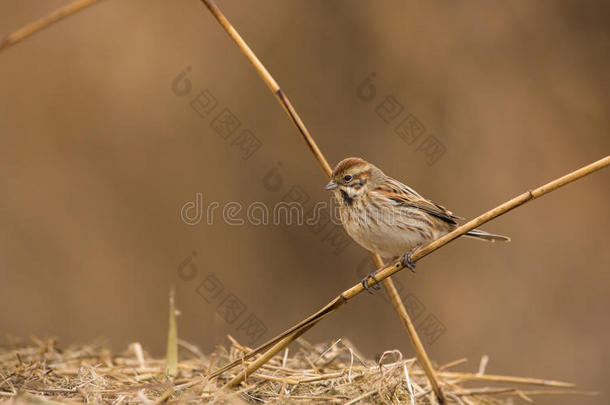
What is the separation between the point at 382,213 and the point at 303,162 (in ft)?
8.02

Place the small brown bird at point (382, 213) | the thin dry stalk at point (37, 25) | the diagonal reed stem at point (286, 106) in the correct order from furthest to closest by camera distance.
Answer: the small brown bird at point (382, 213)
the diagonal reed stem at point (286, 106)
the thin dry stalk at point (37, 25)

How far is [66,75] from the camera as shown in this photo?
5996 mm

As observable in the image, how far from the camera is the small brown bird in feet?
11.6

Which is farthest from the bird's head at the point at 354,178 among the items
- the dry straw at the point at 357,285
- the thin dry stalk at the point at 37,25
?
the thin dry stalk at the point at 37,25

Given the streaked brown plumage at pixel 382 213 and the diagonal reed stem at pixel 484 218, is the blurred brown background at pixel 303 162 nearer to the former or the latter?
the streaked brown plumage at pixel 382 213

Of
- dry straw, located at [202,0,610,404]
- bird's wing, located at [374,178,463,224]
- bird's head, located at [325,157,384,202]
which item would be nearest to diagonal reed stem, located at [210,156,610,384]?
dry straw, located at [202,0,610,404]

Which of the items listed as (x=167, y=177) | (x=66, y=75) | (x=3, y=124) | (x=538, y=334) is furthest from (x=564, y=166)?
(x=3, y=124)

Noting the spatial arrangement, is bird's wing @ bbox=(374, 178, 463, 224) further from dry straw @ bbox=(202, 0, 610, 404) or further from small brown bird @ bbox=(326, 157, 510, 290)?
dry straw @ bbox=(202, 0, 610, 404)

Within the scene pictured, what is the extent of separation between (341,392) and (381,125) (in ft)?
12.3

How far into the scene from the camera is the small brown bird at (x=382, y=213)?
11.6ft

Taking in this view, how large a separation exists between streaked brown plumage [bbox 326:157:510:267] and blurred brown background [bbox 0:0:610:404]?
208 cm

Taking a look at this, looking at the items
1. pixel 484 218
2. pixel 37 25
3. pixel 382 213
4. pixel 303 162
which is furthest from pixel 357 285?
pixel 303 162

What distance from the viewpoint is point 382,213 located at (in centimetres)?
363

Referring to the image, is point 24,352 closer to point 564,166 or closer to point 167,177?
point 167,177
